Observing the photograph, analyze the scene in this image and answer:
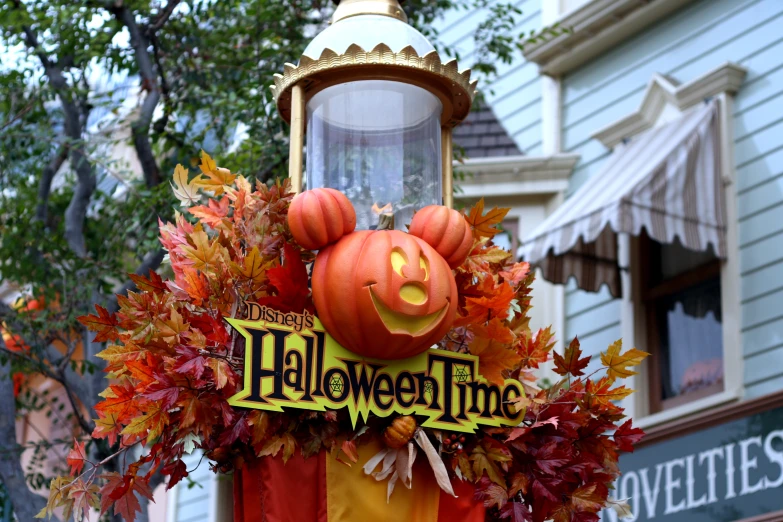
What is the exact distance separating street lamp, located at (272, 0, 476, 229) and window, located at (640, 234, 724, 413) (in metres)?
5.35

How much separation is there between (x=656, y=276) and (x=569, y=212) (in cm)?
106

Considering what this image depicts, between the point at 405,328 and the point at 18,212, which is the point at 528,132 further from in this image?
the point at 405,328

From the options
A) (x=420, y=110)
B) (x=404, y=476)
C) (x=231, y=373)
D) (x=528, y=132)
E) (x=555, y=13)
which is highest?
(x=555, y=13)

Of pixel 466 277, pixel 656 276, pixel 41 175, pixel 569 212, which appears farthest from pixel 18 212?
pixel 466 277

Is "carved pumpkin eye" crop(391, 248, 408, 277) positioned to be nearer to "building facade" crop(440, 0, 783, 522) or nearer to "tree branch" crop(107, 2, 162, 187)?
"building facade" crop(440, 0, 783, 522)

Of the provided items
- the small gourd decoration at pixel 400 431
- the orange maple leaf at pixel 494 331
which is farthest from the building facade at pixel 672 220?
the small gourd decoration at pixel 400 431

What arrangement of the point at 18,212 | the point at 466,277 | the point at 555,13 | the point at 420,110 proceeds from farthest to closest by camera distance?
the point at 555,13, the point at 18,212, the point at 420,110, the point at 466,277

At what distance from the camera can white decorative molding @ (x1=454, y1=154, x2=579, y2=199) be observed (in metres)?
11.6

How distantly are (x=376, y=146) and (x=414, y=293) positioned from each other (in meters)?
0.96

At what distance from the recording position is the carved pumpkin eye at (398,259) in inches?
163

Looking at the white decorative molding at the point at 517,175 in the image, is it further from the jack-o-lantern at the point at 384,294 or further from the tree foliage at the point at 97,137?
the jack-o-lantern at the point at 384,294

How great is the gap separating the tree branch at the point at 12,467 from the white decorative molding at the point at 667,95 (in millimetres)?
5356

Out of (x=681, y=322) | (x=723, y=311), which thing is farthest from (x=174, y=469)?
(x=681, y=322)

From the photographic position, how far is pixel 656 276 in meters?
10.5
